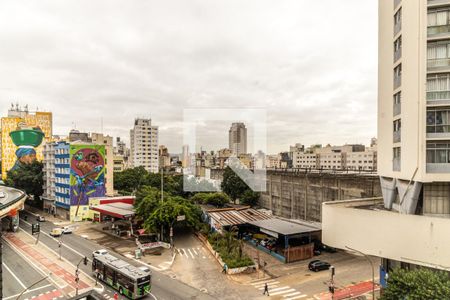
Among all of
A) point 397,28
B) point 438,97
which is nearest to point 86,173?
point 397,28

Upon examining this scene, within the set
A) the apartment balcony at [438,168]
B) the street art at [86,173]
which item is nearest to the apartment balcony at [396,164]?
the apartment balcony at [438,168]

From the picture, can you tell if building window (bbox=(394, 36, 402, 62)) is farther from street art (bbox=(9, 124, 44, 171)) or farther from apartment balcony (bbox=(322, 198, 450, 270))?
street art (bbox=(9, 124, 44, 171))

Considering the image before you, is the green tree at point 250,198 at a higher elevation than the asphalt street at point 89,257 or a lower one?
higher

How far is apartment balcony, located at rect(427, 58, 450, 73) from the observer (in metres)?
18.4

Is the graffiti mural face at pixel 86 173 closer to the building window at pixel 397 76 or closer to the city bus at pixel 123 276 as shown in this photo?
the city bus at pixel 123 276

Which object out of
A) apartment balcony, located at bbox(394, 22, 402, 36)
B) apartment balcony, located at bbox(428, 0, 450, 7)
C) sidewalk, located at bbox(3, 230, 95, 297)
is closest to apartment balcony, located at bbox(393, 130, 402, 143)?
apartment balcony, located at bbox(394, 22, 402, 36)

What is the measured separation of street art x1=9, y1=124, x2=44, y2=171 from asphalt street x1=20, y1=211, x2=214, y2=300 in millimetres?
35542

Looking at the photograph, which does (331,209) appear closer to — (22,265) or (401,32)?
(401,32)

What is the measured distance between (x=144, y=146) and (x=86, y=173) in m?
81.3

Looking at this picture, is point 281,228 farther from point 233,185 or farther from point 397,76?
point 233,185

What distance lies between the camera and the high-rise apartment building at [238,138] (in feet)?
133

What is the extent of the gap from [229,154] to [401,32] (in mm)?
37612

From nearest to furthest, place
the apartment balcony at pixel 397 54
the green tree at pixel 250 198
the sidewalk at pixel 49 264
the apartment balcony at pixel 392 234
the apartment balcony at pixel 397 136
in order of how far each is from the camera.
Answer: the apartment balcony at pixel 392 234, the apartment balcony at pixel 397 136, the apartment balcony at pixel 397 54, the sidewalk at pixel 49 264, the green tree at pixel 250 198

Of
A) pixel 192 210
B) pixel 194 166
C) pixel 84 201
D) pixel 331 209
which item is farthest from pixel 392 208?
pixel 84 201
